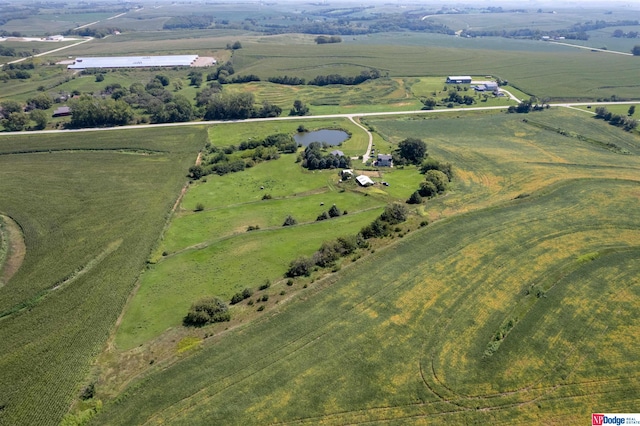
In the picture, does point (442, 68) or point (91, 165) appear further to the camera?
point (442, 68)

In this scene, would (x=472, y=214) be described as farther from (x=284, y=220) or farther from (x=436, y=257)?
(x=284, y=220)

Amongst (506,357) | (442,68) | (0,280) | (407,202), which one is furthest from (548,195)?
(442,68)

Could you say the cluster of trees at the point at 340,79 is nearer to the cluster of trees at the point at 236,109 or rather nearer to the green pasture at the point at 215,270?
the cluster of trees at the point at 236,109

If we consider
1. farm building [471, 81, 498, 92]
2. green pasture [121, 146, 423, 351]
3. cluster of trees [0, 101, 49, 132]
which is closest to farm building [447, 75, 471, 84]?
farm building [471, 81, 498, 92]

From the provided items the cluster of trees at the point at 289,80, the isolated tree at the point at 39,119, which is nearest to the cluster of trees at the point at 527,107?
the cluster of trees at the point at 289,80

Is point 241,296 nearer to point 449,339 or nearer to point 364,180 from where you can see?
point 449,339

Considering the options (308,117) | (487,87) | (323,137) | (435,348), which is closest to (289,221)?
(435,348)
